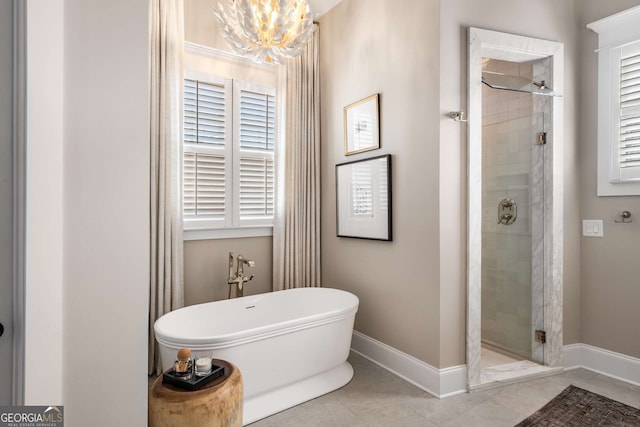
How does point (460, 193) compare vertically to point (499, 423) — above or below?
above

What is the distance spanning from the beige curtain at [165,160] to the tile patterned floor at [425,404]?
1.18m

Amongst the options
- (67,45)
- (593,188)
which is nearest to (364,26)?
(593,188)

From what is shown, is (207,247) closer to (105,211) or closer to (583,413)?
(105,211)

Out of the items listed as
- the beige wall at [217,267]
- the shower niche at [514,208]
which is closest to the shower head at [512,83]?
A: the shower niche at [514,208]

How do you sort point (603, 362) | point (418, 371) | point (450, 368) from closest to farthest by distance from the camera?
point (450, 368) < point (418, 371) < point (603, 362)

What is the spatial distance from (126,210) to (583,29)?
3353 mm

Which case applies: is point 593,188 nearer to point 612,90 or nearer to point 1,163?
point 612,90

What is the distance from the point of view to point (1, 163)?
3.26ft

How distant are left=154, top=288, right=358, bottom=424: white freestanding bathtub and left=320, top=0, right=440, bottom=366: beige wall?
1.13ft

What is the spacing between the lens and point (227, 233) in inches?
124

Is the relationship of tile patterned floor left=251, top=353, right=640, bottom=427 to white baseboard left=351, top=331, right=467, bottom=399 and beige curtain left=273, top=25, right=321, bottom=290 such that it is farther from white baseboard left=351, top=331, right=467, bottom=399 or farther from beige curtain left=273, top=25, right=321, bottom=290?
beige curtain left=273, top=25, right=321, bottom=290

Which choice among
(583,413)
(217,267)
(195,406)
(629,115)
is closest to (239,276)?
(217,267)

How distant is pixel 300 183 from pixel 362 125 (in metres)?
0.81

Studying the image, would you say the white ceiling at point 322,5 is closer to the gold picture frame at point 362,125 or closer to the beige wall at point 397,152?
the beige wall at point 397,152
